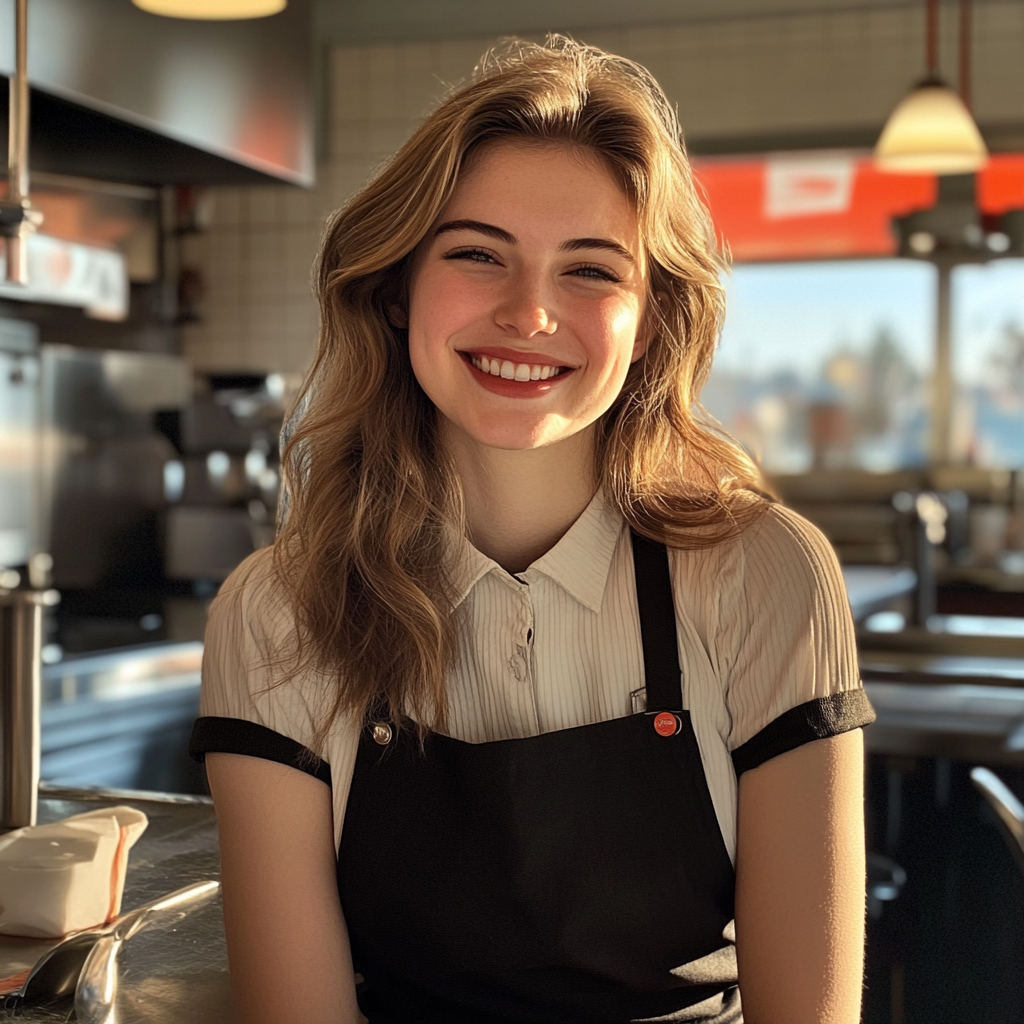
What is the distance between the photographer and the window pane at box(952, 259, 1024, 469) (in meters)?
5.74

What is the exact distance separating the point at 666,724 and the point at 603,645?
10 cm

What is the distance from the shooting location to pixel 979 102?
545 centimetres

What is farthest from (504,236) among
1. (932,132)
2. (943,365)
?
(943,365)

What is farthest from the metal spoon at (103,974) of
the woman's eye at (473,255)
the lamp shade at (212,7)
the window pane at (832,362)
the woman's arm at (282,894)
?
the window pane at (832,362)

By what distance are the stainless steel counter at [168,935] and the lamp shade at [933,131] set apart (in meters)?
2.88

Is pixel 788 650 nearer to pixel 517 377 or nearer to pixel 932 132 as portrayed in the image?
pixel 517 377

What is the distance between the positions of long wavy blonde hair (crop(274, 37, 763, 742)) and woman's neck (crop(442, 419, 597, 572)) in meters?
0.03

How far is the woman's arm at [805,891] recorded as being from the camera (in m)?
1.21

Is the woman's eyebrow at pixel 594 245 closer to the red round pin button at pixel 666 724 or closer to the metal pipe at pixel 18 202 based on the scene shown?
the red round pin button at pixel 666 724

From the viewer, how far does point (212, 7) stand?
2281 mm

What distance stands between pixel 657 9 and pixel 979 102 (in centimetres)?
135

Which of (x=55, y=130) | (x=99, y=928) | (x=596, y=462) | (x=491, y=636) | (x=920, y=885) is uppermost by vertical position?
(x=55, y=130)

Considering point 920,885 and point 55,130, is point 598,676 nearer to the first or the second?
point 920,885

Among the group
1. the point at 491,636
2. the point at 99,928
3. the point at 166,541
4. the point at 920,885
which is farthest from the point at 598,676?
the point at 166,541
